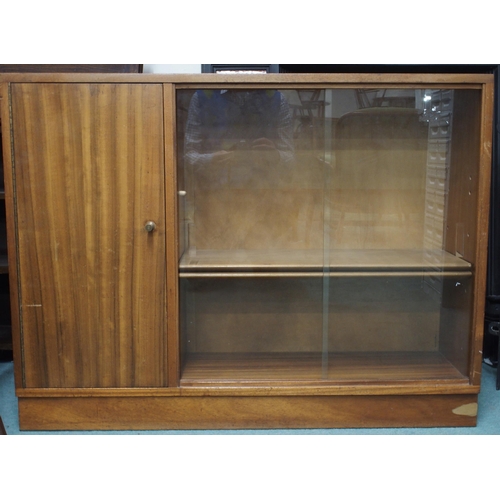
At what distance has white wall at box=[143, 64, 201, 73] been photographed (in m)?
2.39

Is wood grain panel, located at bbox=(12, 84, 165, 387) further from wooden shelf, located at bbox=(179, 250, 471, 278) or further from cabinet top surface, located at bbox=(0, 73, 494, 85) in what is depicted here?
wooden shelf, located at bbox=(179, 250, 471, 278)

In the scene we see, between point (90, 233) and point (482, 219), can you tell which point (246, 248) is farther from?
point (482, 219)

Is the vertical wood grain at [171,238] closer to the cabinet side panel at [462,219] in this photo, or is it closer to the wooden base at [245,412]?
the wooden base at [245,412]

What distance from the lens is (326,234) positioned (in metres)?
2.03

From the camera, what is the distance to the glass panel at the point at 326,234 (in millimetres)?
1921

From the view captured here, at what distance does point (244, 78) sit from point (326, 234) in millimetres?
617

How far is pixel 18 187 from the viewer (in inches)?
72.4

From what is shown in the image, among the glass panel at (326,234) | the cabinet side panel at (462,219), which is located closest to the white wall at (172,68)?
the glass panel at (326,234)

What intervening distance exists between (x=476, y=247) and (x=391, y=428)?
0.69 metres

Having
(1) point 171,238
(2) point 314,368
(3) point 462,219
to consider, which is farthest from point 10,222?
(3) point 462,219

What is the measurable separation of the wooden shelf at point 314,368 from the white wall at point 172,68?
3.94ft

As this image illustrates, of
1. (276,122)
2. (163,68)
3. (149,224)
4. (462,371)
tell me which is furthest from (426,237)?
(163,68)

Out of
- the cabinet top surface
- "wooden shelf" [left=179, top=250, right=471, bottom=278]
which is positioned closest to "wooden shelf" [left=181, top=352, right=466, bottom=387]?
"wooden shelf" [left=179, top=250, right=471, bottom=278]

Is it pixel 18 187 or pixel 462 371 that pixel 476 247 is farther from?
pixel 18 187
